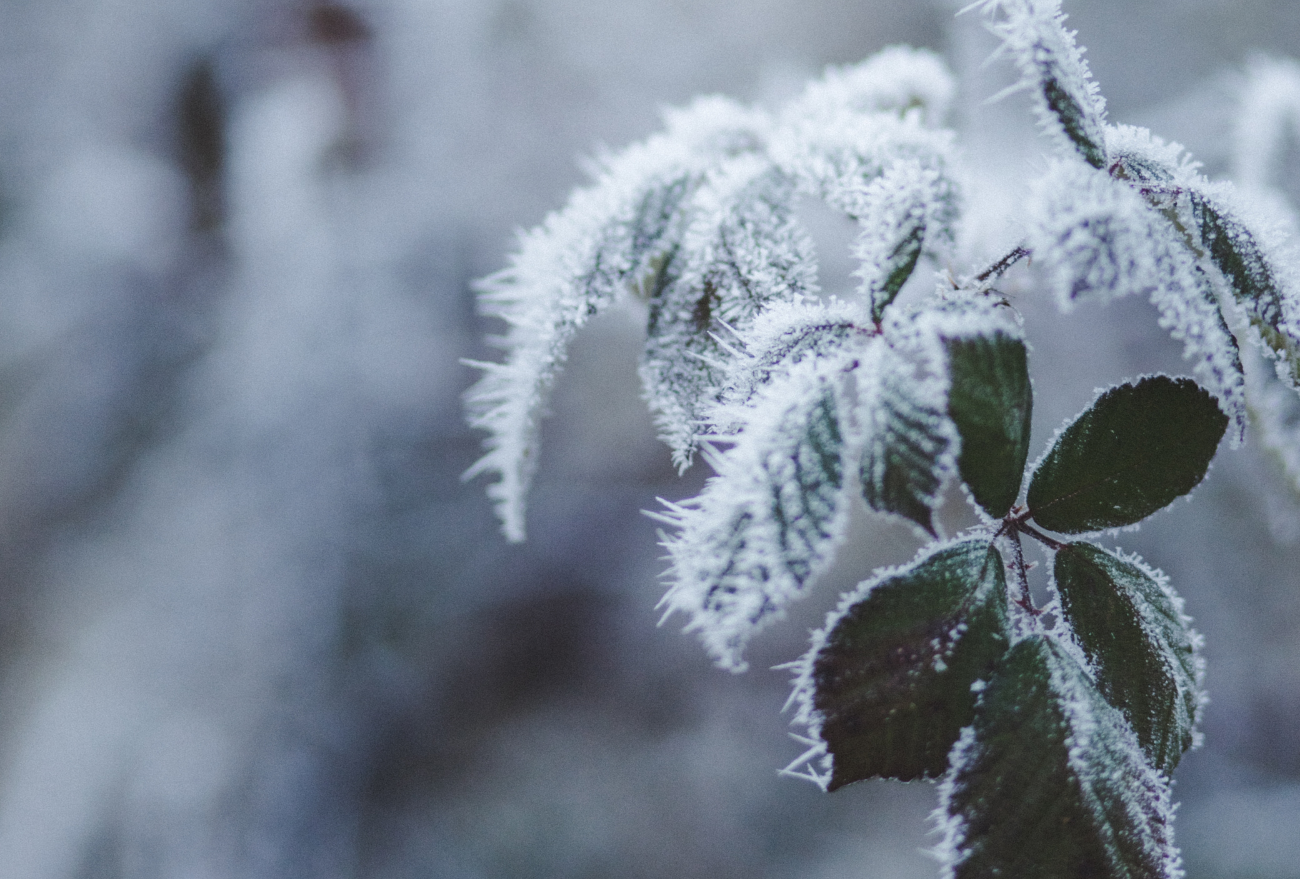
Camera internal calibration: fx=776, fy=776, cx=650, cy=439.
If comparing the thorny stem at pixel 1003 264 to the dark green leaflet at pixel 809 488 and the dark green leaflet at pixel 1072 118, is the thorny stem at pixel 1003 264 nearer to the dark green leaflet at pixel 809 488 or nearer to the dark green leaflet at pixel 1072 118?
the dark green leaflet at pixel 1072 118

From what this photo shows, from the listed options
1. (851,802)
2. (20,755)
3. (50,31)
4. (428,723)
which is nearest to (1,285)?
(50,31)

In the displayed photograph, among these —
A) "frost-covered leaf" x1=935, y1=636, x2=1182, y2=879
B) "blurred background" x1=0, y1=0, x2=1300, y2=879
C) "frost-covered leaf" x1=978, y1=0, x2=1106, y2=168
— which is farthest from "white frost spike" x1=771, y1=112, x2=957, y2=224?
"blurred background" x1=0, y1=0, x2=1300, y2=879

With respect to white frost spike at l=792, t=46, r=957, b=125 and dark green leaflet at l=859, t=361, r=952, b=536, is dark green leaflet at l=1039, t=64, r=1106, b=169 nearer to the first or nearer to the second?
dark green leaflet at l=859, t=361, r=952, b=536

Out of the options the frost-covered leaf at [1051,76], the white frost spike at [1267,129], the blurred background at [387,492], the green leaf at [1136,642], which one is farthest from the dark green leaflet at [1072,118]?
the blurred background at [387,492]

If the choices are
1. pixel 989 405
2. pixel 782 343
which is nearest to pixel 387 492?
pixel 782 343

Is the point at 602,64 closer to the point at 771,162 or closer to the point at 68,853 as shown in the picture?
the point at 771,162

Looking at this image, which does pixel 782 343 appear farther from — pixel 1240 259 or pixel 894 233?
pixel 1240 259
